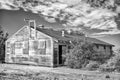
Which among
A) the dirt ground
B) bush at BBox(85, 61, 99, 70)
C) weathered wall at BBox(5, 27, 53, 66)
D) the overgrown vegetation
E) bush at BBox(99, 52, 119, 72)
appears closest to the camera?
the dirt ground

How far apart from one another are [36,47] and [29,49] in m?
1.31

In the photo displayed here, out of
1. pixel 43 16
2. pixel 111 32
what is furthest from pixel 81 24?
pixel 43 16

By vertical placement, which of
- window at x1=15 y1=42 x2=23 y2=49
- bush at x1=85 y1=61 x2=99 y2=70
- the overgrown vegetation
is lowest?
bush at x1=85 y1=61 x2=99 y2=70

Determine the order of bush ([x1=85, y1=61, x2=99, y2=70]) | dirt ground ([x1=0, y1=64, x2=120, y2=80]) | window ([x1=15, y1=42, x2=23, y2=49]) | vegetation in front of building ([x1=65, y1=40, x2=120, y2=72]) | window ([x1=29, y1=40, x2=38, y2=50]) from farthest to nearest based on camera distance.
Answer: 1. window ([x1=15, y1=42, x2=23, y2=49])
2. window ([x1=29, y1=40, x2=38, y2=50])
3. vegetation in front of building ([x1=65, y1=40, x2=120, y2=72])
4. bush ([x1=85, y1=61, x2=99, y2=70])
5. dirt ground ([x1=0, y1=64, x2=120, y2=80])

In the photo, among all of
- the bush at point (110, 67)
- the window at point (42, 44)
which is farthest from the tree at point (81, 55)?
the window at point (42, 44)

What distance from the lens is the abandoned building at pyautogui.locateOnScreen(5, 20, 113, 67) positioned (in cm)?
2112

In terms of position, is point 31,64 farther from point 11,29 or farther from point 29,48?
point 11,29

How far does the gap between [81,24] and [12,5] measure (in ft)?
81.0

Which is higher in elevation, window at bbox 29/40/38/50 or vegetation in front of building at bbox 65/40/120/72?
window at bbox 29/40/38/50

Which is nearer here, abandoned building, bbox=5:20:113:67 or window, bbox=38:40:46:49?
abandoned building, bbox=5:20:113:67

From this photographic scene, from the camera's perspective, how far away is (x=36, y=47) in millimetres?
22500

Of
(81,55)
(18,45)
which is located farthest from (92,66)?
(18,45)

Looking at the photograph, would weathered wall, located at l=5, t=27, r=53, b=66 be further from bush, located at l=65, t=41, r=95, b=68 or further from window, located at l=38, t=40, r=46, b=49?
bush, located at l=65, t=41, r=95, b=68

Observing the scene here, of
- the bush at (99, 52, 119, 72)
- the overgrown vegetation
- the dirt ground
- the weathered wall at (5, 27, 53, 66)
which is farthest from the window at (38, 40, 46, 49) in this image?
the bush at (99, 52, 119, 72)
